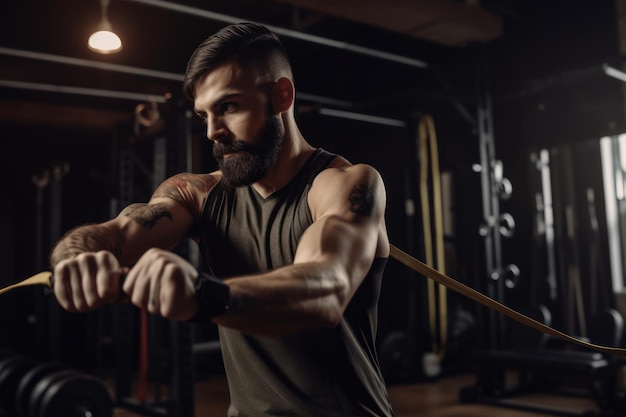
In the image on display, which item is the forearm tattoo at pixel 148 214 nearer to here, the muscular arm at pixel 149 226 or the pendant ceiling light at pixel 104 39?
the muscular arm at pixel 149 226

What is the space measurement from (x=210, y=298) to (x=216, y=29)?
500 cm

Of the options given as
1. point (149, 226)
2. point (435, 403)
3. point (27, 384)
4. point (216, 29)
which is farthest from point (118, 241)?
point (216, 29)

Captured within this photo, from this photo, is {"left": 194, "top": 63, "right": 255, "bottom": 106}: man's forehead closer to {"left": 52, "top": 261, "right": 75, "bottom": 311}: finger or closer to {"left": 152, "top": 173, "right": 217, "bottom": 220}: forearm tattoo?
{"left": 152, "top": 173, "right": 217, "bottom": 220}: forearm tattoo

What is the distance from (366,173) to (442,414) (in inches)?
141

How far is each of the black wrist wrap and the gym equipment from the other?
11.5 feet

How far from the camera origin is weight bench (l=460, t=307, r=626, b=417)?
4250 mm

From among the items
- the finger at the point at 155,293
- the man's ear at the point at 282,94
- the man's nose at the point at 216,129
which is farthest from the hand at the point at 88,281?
the man's ear at the point at 282,94

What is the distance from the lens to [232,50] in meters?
1.31

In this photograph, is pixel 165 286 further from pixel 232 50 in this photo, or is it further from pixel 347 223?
pixel 232 50

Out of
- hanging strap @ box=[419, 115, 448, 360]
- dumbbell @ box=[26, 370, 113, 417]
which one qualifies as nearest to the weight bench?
hanging strap @ box=[419, 115, 448, 360]

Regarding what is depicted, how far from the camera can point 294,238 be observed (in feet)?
4.47

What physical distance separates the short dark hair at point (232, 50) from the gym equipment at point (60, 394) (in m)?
3.23

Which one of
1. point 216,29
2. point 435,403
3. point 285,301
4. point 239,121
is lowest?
point 435,403

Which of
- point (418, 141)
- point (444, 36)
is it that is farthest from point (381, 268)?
point (418, 141)
